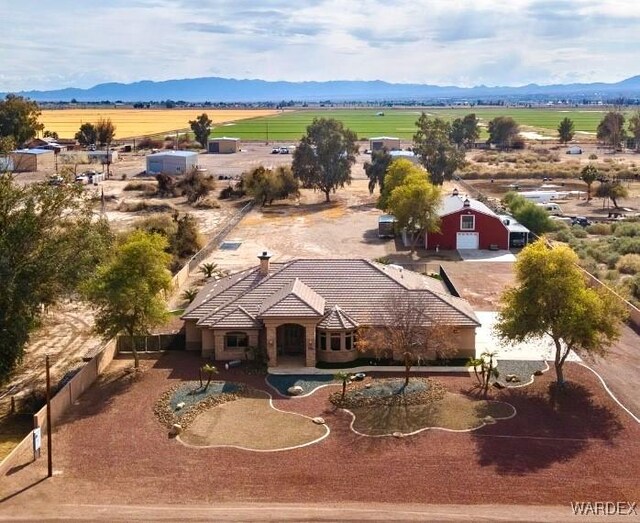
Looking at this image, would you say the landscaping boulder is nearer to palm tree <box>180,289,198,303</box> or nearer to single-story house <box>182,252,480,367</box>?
single-story house <box>182,252,480,367</box>

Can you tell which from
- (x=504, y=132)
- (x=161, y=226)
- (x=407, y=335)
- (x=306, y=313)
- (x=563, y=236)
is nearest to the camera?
(x=407, y=335)

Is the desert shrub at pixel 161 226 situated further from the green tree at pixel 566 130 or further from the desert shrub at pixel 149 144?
the green tree at pixel 566 130

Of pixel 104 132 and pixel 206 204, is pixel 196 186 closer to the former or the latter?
pixel 206 204

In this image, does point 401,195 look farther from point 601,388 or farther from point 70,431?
point 70,431

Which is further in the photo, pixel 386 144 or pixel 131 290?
pixel 386 144

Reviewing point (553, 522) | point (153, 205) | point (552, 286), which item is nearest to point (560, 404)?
point (552, 286)

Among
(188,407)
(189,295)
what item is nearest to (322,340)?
(188,407)

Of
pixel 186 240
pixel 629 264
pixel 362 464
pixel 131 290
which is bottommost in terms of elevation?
pixel 362 464
